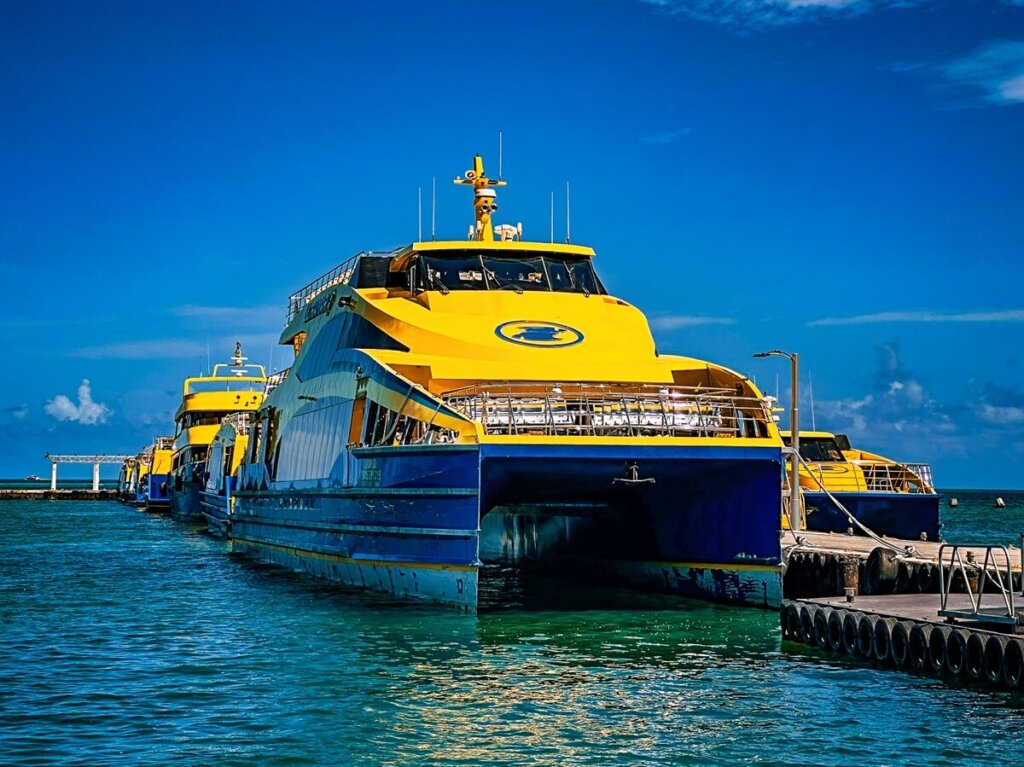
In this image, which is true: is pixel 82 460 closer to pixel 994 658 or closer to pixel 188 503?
pixel 188 503

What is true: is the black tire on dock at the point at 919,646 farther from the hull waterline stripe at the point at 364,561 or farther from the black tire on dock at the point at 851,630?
the hull waterline stripe at the point at 364,561

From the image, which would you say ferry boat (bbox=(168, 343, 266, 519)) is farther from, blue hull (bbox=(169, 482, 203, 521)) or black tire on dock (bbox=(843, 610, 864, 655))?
black tire on dock (bbox=(843, 610, 864, 655))

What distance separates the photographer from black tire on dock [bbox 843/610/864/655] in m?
18.8

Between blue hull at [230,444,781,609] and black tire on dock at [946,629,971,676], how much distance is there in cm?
493

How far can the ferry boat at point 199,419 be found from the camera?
65.5 metres

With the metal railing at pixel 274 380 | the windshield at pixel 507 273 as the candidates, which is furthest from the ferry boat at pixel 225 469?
the windshield at pixel 507 273

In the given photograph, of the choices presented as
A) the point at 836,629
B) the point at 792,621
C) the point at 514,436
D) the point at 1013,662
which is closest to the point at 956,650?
the point at 1013,662

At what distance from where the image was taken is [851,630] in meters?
18.9

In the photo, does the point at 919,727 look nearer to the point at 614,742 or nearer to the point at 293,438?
the point at 614,742

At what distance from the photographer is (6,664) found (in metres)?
18.3

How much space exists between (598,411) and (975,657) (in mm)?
8056

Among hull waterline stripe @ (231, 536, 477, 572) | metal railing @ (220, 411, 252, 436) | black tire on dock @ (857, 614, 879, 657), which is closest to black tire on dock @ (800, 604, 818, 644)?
black tire on dock @ (857, 614, 879, 657)

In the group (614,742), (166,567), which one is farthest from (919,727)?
(166,567)

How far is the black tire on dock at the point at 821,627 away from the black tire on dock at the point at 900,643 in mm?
1592
